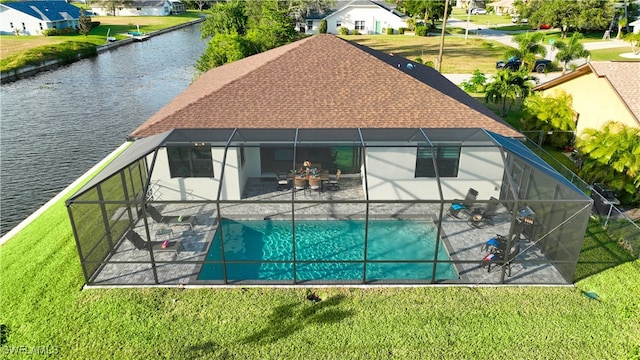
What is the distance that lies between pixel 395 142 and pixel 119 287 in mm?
11823

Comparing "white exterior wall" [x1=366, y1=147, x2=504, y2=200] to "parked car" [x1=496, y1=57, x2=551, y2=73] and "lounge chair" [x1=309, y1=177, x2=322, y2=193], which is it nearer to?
"lounge chair" [x1=309, y1=177, x2=322, y2=193]

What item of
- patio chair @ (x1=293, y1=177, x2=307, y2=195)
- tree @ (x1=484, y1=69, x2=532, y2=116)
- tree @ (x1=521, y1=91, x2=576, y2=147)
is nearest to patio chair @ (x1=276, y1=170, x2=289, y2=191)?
patio chair @ (x1=293, y1=177, x2=307, y2=195)

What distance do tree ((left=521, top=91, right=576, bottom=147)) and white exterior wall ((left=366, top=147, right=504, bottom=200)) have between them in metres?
8.34

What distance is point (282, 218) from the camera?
16.9m

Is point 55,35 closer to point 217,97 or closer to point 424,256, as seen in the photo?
point 217,97

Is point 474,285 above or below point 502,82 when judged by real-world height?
below

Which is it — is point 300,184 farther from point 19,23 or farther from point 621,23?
point 19,23

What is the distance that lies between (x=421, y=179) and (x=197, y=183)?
1004 cm

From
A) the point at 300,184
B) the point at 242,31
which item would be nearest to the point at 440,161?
the point at 300,184

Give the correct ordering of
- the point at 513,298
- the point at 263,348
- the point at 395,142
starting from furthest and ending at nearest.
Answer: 1. the point at 395,142
2. the point at 513,298
3. the point at 263,348

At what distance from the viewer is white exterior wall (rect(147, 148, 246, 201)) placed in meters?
18.2

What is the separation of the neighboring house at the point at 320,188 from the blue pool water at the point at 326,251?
6 cm

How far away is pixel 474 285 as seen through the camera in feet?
42.6

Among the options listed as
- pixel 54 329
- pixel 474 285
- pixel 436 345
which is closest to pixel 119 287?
pixel 54 329
